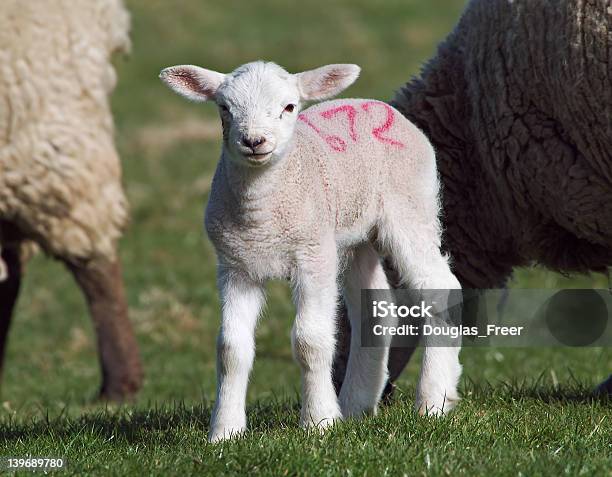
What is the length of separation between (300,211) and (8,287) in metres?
4.81

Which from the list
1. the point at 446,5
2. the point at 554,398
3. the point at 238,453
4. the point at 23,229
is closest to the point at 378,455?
the point at 238,453

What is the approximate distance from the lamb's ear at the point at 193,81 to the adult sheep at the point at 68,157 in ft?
11.0

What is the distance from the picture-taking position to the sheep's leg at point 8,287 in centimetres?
859

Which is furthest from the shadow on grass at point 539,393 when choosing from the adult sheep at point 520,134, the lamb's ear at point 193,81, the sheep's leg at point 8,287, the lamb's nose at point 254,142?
the sheep's leg at point 8,287

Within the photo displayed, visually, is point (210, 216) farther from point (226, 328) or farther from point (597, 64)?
point (597, 64)

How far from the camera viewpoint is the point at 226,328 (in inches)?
175

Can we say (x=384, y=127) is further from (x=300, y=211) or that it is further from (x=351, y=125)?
(x=300, y=211)

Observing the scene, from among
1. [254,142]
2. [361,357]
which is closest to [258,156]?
[254,142]

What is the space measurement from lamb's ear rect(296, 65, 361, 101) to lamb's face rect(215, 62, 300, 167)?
7 centimetres

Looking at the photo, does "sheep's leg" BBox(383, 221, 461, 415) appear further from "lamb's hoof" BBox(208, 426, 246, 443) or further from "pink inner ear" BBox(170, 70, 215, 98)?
"pink inner ear" BBox(170, 70, 215, 98)

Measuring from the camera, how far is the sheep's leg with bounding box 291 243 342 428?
4453 millimetres

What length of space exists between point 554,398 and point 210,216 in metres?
1.98

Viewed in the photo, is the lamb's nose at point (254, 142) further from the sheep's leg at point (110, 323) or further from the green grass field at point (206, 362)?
the sheep's leg at point (110, 323)

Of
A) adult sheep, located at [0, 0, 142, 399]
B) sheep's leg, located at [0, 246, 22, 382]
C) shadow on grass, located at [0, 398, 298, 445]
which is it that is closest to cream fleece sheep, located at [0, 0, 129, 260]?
adult sheep, located at [0, 0, 142, 399]
